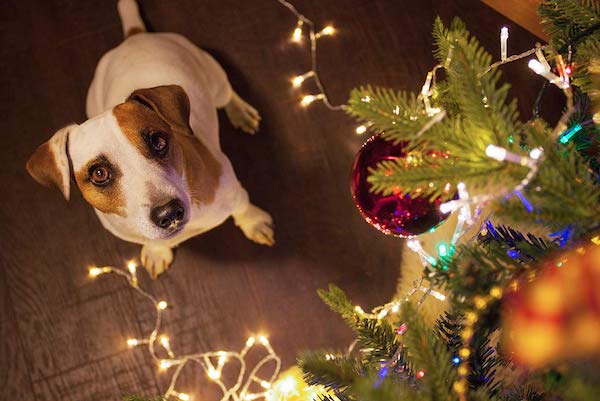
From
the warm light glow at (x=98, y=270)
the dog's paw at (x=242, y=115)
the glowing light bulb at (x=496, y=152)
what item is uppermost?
the glowing light bulb at (x=496, y=152)

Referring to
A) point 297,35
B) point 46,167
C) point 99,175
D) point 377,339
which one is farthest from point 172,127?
point 297,35

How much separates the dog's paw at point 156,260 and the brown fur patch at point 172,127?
2.00 feet

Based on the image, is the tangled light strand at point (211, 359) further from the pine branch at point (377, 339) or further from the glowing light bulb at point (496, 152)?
the glowing light bulb at point (496, 152)

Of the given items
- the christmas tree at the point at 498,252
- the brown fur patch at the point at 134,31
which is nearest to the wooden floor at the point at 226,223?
the brown fur patch at the point at 134,31

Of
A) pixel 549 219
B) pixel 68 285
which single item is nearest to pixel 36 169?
pixel 68 285

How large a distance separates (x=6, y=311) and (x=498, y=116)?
91.2 inches

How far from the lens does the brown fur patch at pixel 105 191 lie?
1.62m

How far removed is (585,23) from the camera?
113cm

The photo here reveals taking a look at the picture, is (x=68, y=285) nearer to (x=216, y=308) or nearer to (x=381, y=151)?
(x=216, y=308)

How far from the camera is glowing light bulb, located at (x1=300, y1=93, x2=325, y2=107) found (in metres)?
2.48

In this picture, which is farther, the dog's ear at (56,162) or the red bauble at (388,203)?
the dog's ear at (56,162)

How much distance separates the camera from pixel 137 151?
1.61m

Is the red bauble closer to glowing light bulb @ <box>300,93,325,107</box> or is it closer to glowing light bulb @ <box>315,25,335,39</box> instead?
glowing light bulb @ <box>300,93,325,107</box>

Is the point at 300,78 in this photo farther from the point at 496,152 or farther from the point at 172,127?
the point at 496,152
